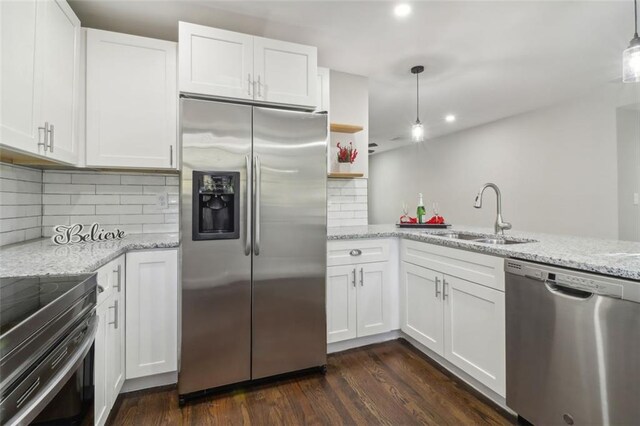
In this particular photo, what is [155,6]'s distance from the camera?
1.98 m

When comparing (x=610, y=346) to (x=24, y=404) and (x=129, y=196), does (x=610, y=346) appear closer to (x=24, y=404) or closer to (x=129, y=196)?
(x=24, y=404)

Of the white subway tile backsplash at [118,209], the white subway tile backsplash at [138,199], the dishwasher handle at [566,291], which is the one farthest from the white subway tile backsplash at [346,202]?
the dishwasher handle at [566,291]

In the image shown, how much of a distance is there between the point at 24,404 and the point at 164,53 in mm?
2107

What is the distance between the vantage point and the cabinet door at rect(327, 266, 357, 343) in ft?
7.72

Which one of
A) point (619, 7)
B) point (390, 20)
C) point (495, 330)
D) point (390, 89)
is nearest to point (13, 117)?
point (390, 20)

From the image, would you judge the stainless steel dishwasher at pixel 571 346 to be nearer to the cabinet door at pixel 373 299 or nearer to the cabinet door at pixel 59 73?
the cabinet door at pixel 373 299

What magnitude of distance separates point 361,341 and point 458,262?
107cm

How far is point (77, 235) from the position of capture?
1936 mm

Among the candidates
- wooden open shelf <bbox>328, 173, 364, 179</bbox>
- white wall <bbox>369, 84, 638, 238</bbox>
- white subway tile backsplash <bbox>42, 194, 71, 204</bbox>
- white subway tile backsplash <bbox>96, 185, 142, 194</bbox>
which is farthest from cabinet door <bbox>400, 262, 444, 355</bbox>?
white wall <bbox>369, 84, 638, 238</bbox>

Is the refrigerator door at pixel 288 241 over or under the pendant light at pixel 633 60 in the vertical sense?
under

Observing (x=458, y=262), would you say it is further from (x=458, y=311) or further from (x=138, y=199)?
(x=138, y=199)

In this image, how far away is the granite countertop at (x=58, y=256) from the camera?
1.18 m

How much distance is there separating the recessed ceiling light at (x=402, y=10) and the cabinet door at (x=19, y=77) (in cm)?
197

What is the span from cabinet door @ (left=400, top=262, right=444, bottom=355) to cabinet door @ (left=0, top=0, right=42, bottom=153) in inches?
95.3
